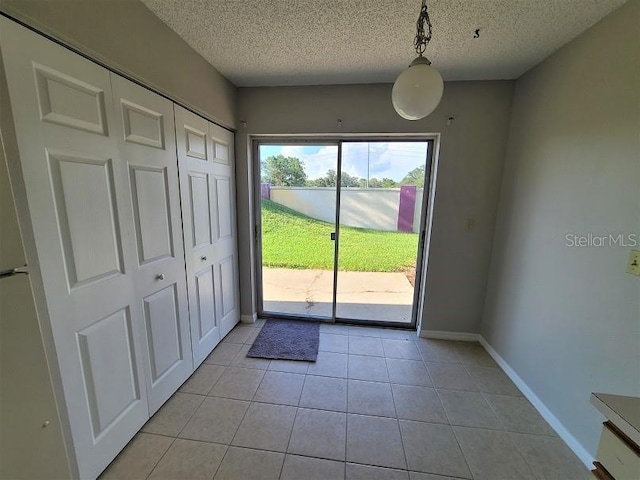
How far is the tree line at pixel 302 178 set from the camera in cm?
265

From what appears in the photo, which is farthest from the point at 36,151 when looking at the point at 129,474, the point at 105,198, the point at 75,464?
the point at 129,474

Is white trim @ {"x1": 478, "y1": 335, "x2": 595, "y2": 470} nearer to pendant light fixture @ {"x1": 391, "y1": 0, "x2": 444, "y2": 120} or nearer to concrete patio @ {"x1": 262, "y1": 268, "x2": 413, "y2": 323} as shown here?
concrete patio @ {"x1": 262, "y1": 268, "x2": 413, "y2": 323}

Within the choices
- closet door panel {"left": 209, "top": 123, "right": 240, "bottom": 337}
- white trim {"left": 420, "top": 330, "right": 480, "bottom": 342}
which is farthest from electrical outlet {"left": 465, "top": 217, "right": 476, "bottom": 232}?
closet door panel {"left": 209, "top": 123, "right": 240, "bottom": 337}

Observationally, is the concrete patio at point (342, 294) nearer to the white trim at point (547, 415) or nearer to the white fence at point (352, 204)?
the white fence at point (352, 204)

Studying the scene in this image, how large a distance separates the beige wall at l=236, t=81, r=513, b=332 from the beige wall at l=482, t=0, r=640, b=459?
225 mm

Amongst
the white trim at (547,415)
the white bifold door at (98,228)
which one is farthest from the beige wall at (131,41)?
the white trim at (547,415)

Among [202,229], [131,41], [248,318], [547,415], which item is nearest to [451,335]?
[547,415]

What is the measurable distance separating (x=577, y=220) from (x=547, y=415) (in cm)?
131

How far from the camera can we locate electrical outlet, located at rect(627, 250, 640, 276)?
124cm

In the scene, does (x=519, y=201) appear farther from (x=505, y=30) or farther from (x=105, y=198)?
(x=105, y=198)

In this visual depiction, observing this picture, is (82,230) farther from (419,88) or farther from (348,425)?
(348,425)

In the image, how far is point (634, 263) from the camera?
1256mm

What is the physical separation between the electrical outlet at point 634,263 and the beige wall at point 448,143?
4.00 ft

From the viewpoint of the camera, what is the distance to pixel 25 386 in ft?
2.87
